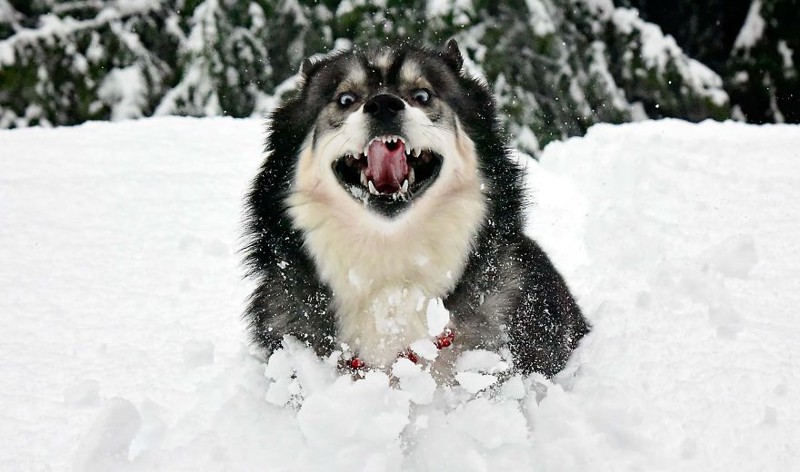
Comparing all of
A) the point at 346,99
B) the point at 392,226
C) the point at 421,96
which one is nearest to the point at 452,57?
the point at 421,96

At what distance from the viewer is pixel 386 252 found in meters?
2.46

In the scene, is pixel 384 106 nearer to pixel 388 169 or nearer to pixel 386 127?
pixel 386 127

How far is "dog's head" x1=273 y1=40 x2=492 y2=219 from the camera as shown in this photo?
7.94ft

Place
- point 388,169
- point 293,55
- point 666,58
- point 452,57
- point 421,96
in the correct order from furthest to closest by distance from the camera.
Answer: point 293,55 < point 666,58 < point 452,57 < point 421,96 < point 388,169

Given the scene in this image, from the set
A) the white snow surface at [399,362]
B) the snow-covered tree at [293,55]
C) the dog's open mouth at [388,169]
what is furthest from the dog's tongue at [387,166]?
the snow-covered tree at [293,55]

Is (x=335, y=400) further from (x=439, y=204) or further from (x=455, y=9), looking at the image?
(x=455, y=9)

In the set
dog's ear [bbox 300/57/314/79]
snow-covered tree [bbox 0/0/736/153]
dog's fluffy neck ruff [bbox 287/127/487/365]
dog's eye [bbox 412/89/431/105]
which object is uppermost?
dog's eye [bbox 412/89/431/105]

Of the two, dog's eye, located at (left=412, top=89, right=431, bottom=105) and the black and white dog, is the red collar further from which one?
dog's eye, located at (left=412, top=89, right=431, bottom=105)

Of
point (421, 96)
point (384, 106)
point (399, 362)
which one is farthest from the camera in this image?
point (421, 96)

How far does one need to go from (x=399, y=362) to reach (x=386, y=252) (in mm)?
424

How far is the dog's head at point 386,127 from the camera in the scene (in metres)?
2.42

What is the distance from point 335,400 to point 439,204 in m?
0.84

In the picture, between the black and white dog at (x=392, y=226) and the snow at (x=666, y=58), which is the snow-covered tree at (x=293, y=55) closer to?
the snow at (x=666, y=58)

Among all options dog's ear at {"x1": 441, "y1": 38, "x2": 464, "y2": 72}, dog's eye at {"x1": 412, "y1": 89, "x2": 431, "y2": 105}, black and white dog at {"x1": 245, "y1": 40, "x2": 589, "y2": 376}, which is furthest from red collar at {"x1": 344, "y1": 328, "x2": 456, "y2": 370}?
dog's ear at {"x1": 441, "y1": 38, "x2": 464, "y2": 72}
